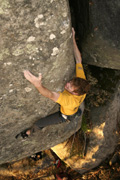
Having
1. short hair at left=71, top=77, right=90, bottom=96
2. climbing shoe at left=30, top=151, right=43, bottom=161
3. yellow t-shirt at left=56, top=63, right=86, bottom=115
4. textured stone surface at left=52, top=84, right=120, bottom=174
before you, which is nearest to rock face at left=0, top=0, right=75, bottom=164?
yellow t-shirt at left=56, top=63, right=86, bottom=115

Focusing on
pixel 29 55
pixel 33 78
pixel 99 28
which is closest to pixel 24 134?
pixel 33 78

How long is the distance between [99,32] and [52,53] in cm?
87

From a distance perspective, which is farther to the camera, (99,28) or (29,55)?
(99,28)

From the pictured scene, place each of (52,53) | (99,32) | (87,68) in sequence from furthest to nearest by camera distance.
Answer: (87,68)
(99,32)
(52,53)

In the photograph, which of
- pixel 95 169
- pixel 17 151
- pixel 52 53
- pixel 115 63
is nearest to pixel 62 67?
pixel 52 53

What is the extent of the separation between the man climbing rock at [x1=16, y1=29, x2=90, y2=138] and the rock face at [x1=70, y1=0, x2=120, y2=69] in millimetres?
287

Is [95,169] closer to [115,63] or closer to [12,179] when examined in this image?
[12,179]

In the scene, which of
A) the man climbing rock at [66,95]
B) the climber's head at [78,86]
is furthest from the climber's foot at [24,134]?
the climber's head at [78,86]

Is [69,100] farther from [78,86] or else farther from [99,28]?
[99,28]

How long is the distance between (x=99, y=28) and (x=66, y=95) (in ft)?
4.03

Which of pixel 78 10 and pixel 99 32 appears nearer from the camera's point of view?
pixel 99 32

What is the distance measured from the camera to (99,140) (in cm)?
527

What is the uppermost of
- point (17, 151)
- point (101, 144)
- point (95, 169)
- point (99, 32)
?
point (99, 32)

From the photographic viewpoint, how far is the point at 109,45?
2928 millimetres
